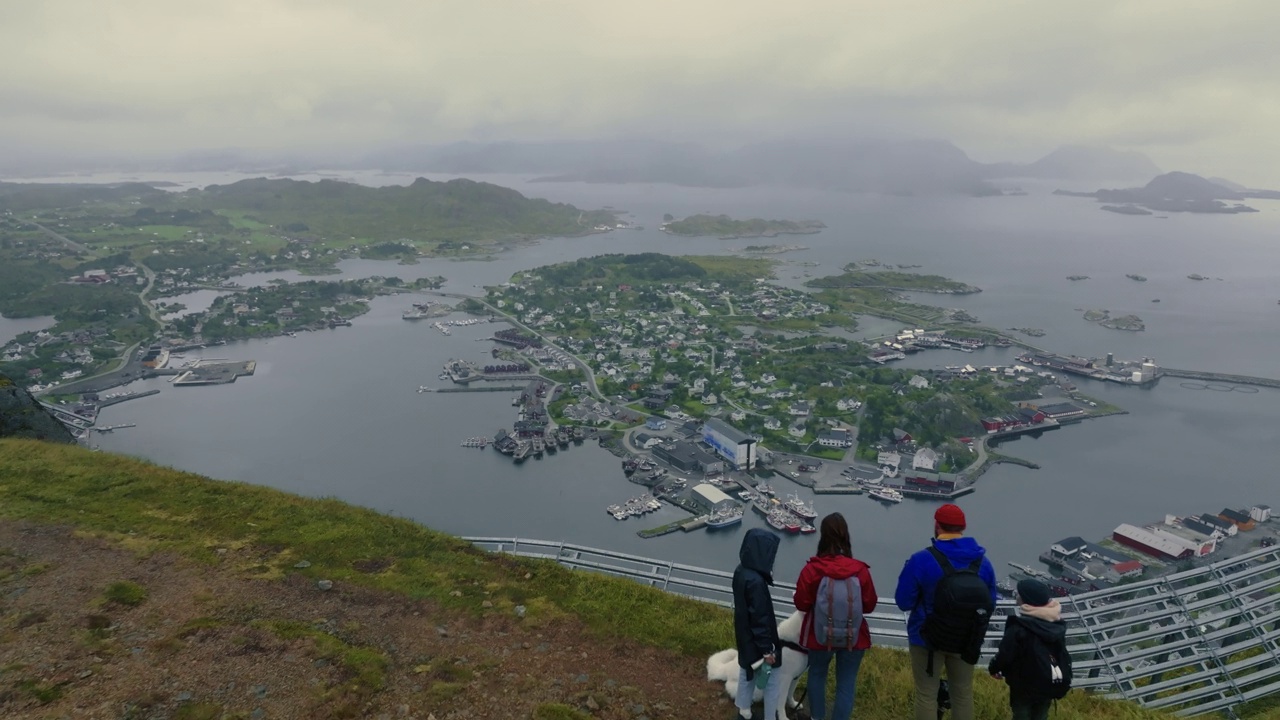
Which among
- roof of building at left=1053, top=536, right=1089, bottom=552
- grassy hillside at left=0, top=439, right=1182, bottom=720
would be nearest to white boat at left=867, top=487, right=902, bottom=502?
roof of building at left=1053, top=536, right=1089, bottom=552

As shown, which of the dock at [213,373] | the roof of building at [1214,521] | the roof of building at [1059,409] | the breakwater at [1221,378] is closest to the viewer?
the roof of building at [1214,521]

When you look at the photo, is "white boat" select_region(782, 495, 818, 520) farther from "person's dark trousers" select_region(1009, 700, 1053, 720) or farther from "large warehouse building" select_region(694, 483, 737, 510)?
"person's dark trousers" select_region(1009, 700, 1053, 720)

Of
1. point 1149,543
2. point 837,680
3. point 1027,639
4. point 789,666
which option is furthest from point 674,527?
point 1027,639

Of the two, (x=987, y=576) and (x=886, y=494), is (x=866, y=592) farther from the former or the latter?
(x=886, y=494)

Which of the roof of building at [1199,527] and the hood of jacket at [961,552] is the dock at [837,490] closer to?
the roof of building at [1199,527]

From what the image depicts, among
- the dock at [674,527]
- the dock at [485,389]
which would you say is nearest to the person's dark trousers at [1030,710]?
the dock at [674,527]

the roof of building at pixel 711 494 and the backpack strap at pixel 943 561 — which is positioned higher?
the backpack strap at pixel 943 561

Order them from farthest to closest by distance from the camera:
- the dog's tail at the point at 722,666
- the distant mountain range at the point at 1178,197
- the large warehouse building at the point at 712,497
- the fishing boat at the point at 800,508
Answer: the distant mountain range at the point at 1178,197 → the large warehouse building at the point at 712,497 → the fishing boat at the point at 800,508 → the dog's tail at the point at 722,666
